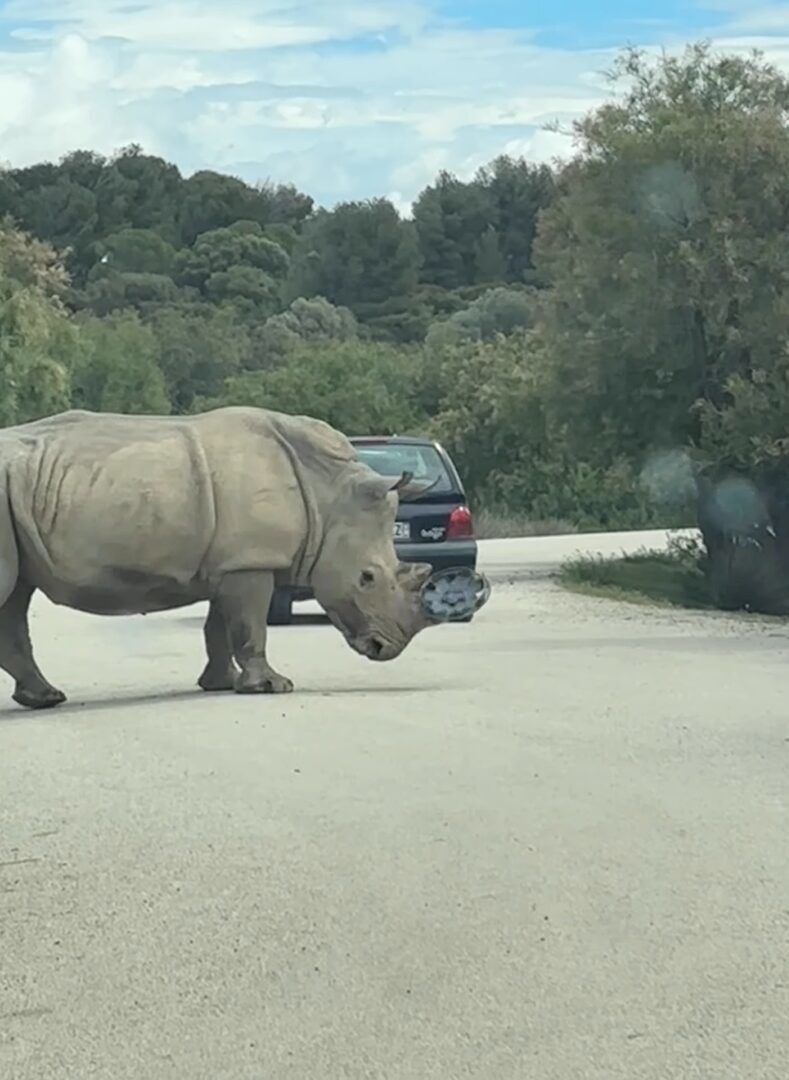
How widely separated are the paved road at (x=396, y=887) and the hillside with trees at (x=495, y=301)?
1258cm

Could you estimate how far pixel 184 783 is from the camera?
9.23 meters

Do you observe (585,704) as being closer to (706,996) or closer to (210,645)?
(210,645)

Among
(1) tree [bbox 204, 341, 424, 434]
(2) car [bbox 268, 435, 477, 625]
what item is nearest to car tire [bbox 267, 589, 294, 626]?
(2) car [bbox 268, 435, 477, 625]

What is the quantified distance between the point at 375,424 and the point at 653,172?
1298 inches

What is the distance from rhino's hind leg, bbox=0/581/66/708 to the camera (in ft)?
40.9

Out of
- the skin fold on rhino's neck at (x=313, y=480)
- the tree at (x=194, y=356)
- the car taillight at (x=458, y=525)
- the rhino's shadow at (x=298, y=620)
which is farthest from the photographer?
the tree at (x=194, y=356)

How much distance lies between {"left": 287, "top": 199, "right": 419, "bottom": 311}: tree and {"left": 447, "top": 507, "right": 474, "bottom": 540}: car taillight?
73303 mm

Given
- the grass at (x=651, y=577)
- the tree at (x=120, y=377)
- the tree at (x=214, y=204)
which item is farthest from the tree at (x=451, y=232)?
the grass at (x=651, y=577)

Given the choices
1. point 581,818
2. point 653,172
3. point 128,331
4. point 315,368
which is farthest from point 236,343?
point 581,818

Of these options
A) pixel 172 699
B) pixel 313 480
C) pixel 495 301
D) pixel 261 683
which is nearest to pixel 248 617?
pixel 261 683

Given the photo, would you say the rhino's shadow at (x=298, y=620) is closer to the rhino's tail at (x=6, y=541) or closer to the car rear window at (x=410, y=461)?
the car rear window at (x=410, y=461)

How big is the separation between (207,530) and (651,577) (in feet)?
52.1

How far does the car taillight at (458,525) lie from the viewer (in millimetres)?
18562

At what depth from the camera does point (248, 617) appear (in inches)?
487
